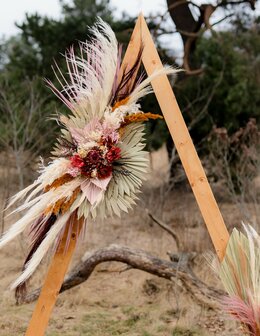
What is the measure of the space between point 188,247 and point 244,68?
399cm

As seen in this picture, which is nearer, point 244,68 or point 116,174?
point 116,174

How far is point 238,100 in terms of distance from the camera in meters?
7.92

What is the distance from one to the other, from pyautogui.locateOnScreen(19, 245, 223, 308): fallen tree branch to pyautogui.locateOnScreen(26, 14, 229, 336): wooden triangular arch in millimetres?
1744

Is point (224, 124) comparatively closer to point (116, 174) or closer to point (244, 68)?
point (244, 68)

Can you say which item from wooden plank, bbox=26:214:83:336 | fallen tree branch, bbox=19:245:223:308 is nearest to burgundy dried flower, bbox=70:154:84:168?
wooden plank, bbox=26:214:83:336

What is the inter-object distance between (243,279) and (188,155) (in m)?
0.65

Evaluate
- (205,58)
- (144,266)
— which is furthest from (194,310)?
(205,58)

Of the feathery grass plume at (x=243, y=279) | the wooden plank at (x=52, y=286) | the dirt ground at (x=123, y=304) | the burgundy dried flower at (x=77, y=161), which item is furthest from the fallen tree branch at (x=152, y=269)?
the burgundy dried flower at (x=77, y=161)

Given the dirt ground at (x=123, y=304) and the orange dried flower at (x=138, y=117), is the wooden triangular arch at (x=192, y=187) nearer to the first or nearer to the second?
the orange dried flower at (x=138, y=117)

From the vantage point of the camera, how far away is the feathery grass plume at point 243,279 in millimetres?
2225

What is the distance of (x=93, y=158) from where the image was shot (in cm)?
239

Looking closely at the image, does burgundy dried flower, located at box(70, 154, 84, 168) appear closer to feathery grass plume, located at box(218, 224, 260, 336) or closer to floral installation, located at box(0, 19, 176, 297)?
floral installation, located at box(0, 19, 176, 297)

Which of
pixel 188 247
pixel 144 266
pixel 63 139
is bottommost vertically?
pixel 188 247

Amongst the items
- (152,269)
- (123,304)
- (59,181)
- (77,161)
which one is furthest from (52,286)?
(123,304)
